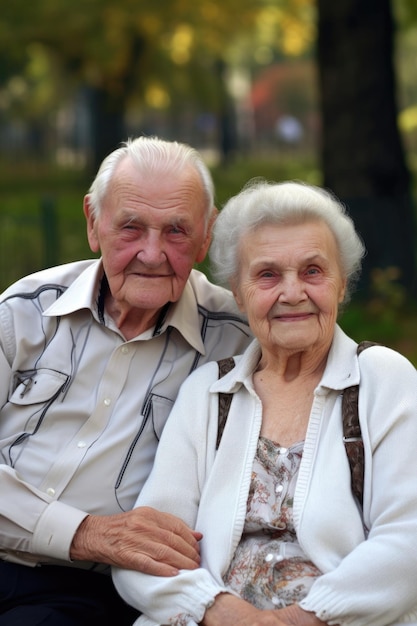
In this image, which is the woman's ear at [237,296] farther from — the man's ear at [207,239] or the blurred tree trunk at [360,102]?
the blurred tree trunk at [360,102]

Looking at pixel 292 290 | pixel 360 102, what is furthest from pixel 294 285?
pixel 360 102

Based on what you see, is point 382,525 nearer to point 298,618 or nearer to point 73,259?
point 298,618

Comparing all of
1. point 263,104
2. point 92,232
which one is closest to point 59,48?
point 92,232

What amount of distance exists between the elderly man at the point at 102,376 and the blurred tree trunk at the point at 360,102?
22.4 feet

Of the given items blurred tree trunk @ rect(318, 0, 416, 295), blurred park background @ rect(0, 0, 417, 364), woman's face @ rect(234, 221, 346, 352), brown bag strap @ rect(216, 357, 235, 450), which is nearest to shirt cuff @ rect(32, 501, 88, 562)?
brown bag strap @ rect(216, 357, 235, 450)

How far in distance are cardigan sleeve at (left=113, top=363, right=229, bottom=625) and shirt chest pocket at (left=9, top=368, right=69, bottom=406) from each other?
410mm

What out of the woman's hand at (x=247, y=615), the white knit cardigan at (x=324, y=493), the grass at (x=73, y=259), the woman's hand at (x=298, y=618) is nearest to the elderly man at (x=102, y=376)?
the white knit cardigan at (x=324, y=493)

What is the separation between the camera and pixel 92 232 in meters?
3.47

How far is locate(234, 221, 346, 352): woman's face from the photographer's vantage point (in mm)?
3021

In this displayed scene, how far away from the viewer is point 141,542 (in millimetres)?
2957

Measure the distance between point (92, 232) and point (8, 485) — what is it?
90cm

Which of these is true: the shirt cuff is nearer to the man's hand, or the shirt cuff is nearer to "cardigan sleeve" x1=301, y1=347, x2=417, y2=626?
the man's hand

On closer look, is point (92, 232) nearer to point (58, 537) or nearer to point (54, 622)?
point (58, 537)

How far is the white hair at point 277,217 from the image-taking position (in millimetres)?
3055
